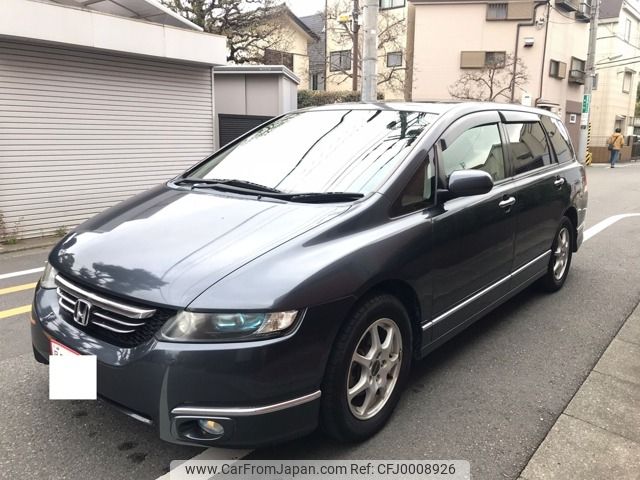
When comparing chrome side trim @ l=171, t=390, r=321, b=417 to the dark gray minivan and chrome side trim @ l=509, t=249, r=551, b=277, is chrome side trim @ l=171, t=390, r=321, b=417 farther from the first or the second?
chrome side trim @ l=509, t=249, r=551, b=277

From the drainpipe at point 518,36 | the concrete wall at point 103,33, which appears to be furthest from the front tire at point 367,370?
the drainpipe at point 518,36

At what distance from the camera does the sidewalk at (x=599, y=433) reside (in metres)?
2.49

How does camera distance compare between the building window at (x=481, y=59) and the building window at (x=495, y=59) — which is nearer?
the building window at (x=495, y=59)

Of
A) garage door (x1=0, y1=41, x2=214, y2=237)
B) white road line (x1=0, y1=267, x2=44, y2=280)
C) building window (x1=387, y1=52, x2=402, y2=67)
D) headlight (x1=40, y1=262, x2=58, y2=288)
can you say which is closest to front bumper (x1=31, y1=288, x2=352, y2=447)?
headlight (x1=40, y1=262, x2=58, y2=288)

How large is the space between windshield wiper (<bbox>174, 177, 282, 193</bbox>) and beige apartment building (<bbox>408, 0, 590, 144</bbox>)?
23567 millimetres

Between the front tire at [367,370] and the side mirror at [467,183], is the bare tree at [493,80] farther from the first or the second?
the front tire at [367,370]

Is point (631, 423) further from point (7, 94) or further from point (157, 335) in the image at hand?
point (7, 94)

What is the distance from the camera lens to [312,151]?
3.35 meters

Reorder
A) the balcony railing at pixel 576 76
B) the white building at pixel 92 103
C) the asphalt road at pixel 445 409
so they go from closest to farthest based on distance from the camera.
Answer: the asphalt road at pixel 445 409
the white building at pixel 92 103
the balcony railing at pixel 576 76

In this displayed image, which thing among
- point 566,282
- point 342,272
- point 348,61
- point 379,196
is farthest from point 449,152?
point 348,61

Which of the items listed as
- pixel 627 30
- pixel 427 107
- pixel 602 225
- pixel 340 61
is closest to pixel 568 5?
pixel 627 30

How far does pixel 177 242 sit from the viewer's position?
251 centimetres

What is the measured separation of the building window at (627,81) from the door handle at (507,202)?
36.4m

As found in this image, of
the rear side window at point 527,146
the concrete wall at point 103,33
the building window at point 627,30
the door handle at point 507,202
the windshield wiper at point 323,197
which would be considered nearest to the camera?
the windshield wiper at point 323,197
